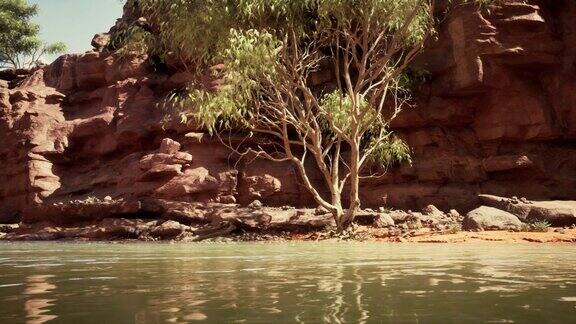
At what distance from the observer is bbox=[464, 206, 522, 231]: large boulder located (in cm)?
1299

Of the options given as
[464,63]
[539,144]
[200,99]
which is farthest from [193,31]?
[539,144]

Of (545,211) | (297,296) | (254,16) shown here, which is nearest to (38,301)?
(297,296)

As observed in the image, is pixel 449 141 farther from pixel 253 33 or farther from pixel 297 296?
pixel 297 296

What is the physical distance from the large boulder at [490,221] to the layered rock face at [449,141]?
5019 millimetres

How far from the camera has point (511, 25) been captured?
1844 centimetres

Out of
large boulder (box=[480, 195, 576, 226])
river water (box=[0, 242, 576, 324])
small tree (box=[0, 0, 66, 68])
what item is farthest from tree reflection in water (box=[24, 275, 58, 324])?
small tree (box=[0, 0, 66, 68])

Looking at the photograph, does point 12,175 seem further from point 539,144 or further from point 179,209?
point 539,144

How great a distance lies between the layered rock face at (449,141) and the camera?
18.6m

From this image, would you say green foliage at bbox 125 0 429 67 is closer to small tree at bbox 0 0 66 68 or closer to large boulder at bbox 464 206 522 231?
large boulder at bbox 464 206 522 231

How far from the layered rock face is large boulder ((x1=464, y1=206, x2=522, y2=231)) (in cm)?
502

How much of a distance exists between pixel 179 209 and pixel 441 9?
11.9 meters

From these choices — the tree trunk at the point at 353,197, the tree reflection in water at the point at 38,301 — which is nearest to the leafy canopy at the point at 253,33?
the tree trunk at the point at 353,197

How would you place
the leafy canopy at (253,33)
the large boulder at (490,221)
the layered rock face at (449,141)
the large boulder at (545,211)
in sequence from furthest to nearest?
the layered rock face at (449,141), the large boulder at (545,211), the leafy canopy at (253,33), the large boulder at (490,221)

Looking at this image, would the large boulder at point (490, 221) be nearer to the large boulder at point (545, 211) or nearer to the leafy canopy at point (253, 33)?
the large boulder at point (545, 211)
